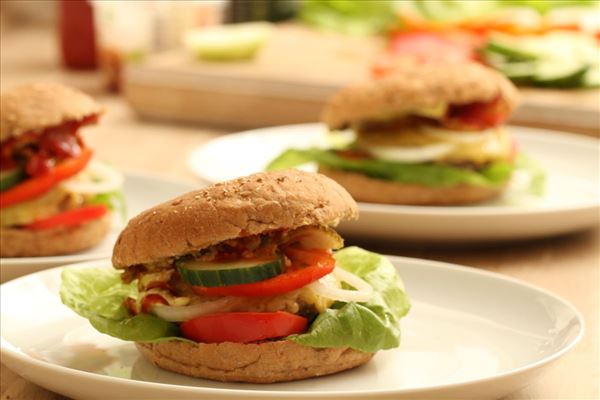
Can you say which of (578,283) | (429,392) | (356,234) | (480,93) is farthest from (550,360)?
(480,93)

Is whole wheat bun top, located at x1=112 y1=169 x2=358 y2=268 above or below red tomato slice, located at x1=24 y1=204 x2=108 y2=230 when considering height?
above

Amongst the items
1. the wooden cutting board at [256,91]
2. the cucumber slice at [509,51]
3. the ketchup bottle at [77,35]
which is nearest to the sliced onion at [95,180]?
the wooden cutting board at [256,91]

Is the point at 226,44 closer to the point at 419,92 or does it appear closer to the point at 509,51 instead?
the point at 509,51

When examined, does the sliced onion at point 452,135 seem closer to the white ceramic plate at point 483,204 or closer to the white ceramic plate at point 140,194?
the white ceramic plate at point 483,204

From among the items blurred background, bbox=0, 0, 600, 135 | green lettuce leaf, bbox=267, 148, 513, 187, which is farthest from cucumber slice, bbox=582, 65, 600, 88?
green lettuce leaf, bbox=267, 148, 513, 187

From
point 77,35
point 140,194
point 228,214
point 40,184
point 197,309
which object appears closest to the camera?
point 228,214

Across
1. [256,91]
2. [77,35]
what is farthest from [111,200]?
[77,35]

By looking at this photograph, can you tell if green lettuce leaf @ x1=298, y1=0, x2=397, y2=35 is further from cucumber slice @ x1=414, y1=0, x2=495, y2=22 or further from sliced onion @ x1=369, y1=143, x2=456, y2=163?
sliced onion @ x1=369, y1=143, x2=456, y2=163
